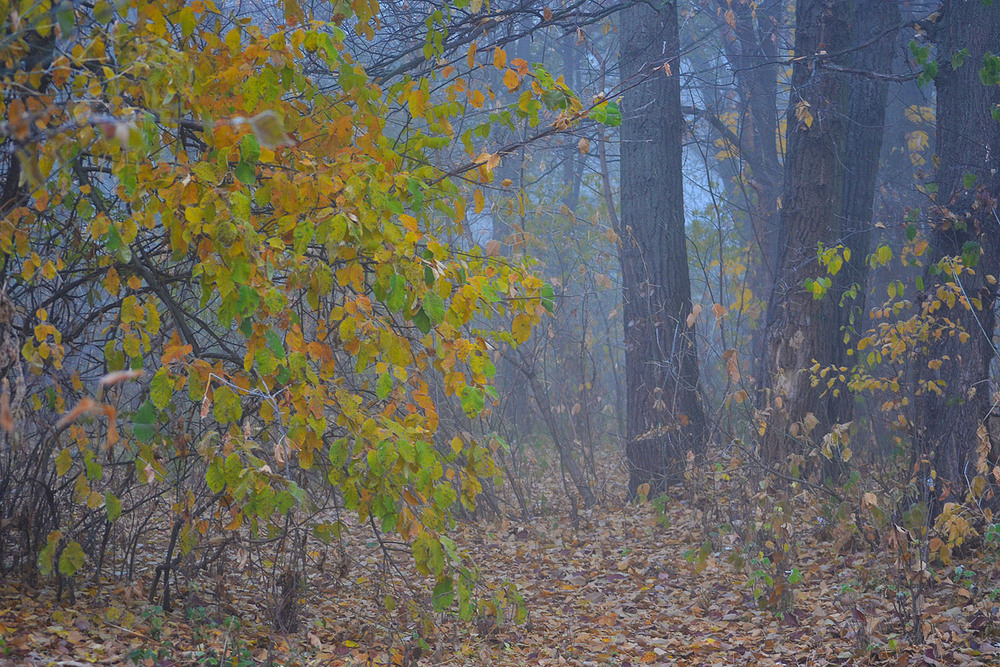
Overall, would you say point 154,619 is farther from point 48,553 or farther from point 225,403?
point 225,403

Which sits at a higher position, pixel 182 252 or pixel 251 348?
pixel 182 252

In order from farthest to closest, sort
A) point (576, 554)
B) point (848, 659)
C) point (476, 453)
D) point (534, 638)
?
point (576, 554) < point (534, 638) < point (848, 659) < point (476, 453)

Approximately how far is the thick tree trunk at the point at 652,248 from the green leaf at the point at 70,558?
5.06m

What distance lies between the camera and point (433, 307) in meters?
3.12

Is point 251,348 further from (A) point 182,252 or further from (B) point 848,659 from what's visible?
(B) point 848,659

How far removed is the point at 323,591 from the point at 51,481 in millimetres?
1674

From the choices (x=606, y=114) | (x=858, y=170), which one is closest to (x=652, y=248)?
(x=858, y=170)

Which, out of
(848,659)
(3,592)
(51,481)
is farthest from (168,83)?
(848,659)

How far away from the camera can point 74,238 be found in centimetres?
376

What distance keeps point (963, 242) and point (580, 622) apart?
3424 millimetres

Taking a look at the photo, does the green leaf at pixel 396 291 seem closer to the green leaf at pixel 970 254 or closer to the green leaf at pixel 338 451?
the green leaf at pixel 338 451

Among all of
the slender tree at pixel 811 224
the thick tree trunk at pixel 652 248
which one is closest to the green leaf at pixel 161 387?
the slender tree at pixel 811 224

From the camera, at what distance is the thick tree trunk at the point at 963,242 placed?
208 inches

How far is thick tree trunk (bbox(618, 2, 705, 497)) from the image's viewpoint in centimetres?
781
